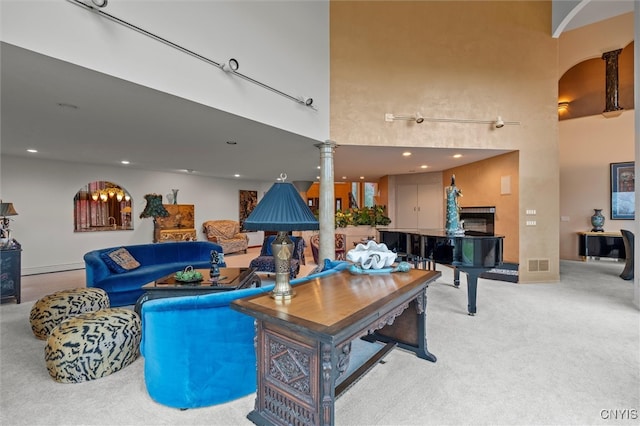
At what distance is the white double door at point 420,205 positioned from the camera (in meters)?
8.78

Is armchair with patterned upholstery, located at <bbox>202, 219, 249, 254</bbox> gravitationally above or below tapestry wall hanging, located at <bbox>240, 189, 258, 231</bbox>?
below

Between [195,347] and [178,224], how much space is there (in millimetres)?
8025

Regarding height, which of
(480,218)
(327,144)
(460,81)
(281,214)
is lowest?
(480,218)

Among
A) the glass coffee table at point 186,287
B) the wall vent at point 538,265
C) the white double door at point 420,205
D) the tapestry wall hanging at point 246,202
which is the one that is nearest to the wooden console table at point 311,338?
the glass coffee table at point 186,287

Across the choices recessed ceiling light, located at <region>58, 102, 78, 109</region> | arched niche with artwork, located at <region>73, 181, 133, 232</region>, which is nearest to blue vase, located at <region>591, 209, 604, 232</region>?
recessed ceiling light, located at <region>58, 102, 78, 109</region>

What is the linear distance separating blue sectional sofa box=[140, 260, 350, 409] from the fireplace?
19.1 feet

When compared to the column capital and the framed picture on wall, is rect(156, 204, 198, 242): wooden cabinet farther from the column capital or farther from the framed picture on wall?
the framed picture on wall

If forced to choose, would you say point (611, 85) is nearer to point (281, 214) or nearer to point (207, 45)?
point (207, 45)

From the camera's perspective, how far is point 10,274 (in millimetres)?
4309

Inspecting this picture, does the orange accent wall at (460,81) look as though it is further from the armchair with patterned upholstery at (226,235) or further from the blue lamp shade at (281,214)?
the armchair with patterned upholstery at (226,235)

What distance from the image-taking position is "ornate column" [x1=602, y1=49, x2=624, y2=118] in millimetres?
6742

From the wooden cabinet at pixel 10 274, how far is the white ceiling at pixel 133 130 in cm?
175

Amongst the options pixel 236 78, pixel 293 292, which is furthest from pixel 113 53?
pixel 293 292

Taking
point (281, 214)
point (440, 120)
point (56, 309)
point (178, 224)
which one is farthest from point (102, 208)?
point (440, 120)
